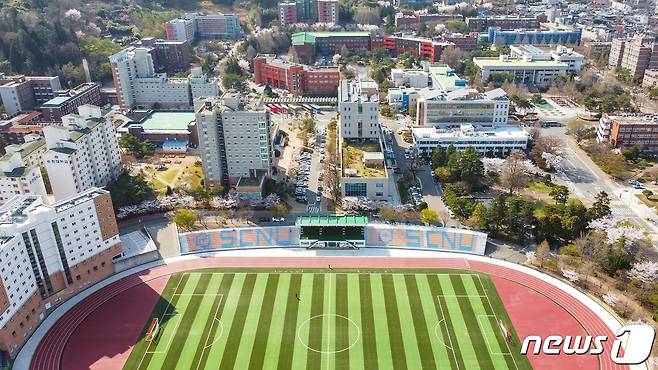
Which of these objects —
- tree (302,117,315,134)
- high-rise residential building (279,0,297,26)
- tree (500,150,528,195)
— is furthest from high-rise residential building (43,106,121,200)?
high-rise residential building (279,0,297,26)

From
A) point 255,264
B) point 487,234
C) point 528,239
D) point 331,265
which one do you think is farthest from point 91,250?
point 528,239

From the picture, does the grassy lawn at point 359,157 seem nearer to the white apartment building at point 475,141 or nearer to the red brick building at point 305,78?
the white apartment building at point 475,141

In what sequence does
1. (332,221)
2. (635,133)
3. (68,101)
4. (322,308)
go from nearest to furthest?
(322,308)
(332,221)
(635,133)
(68,101)

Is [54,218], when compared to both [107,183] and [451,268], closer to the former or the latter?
[107,183]

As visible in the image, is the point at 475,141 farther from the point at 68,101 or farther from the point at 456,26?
the point at 456,26

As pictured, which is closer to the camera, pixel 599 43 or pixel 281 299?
pixel 281 299

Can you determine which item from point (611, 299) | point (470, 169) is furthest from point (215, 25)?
point (611, 299)
